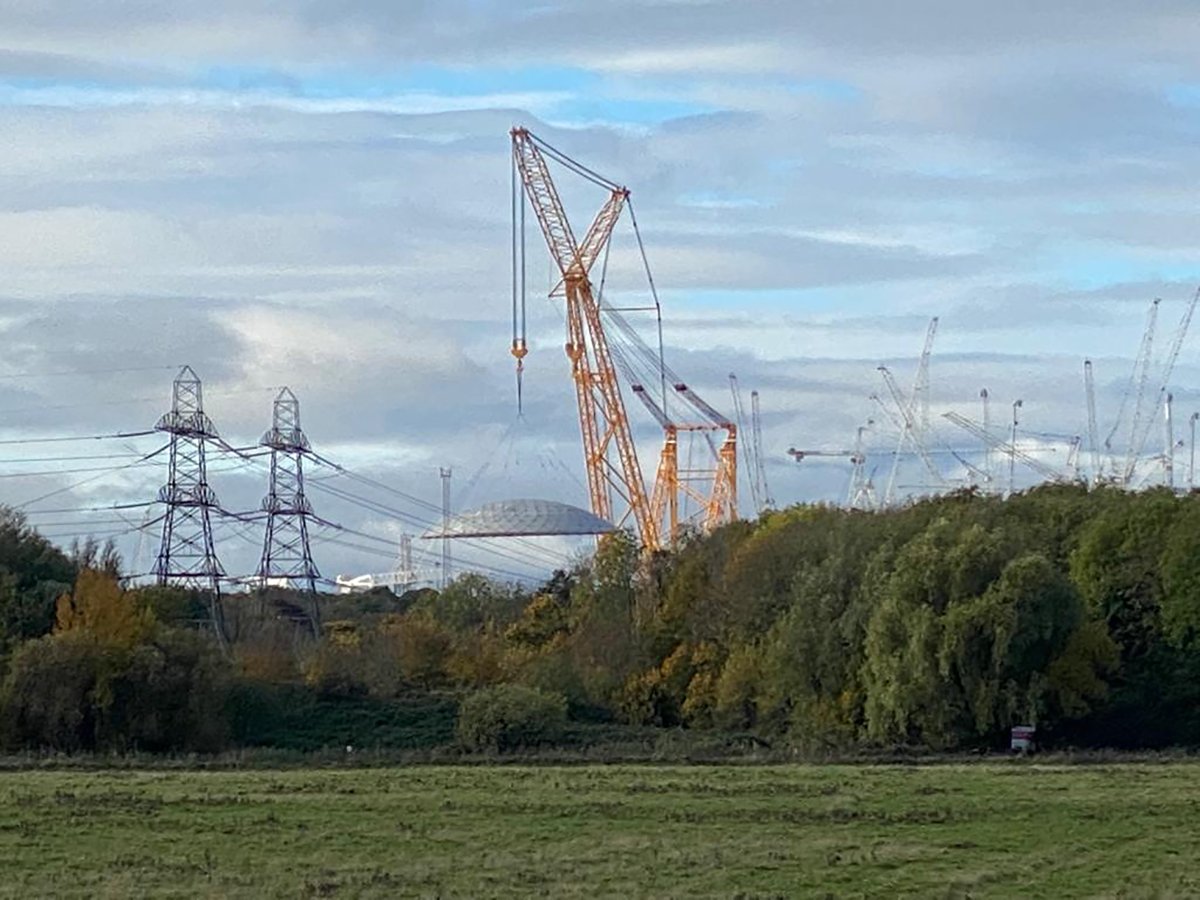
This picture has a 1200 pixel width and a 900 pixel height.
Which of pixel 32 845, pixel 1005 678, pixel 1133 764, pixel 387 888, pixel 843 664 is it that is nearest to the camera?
pixel 387 888

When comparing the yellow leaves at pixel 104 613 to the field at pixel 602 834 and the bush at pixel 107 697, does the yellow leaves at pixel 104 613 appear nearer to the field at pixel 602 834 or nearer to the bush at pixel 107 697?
the bush at pixel 107 697

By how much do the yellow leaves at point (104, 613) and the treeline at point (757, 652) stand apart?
0.59ft

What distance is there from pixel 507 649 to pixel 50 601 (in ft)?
104

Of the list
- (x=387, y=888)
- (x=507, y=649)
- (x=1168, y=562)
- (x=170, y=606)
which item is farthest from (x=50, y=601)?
(x=387, y=888)

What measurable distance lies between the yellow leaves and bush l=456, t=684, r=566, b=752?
602 inches

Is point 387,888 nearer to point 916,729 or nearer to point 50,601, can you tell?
point 916,729

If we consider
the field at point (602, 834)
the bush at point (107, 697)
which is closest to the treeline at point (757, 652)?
the bush at point (107, 697)

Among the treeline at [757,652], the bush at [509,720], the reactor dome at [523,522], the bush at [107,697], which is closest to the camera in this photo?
the bush at [107,697]

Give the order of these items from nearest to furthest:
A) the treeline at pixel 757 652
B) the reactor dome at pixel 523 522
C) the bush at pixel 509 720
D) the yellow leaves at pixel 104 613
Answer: the treeline at pixel 757 652 < the yellow leaves at pixel 104 613 < the bush at pixel 509 720 < the reactor dome at pixel 523 522

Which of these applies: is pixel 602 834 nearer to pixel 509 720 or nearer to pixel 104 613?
pixel 509 720

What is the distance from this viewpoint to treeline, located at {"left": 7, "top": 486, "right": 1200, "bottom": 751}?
9381 centimetres

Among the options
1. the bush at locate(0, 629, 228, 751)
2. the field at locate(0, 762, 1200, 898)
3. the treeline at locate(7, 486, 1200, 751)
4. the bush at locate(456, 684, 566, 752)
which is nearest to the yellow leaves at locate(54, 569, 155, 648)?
the treeline at locate(7, 486, 1200, 751)

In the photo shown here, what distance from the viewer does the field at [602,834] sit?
3838cm

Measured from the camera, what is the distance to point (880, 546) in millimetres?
107500
